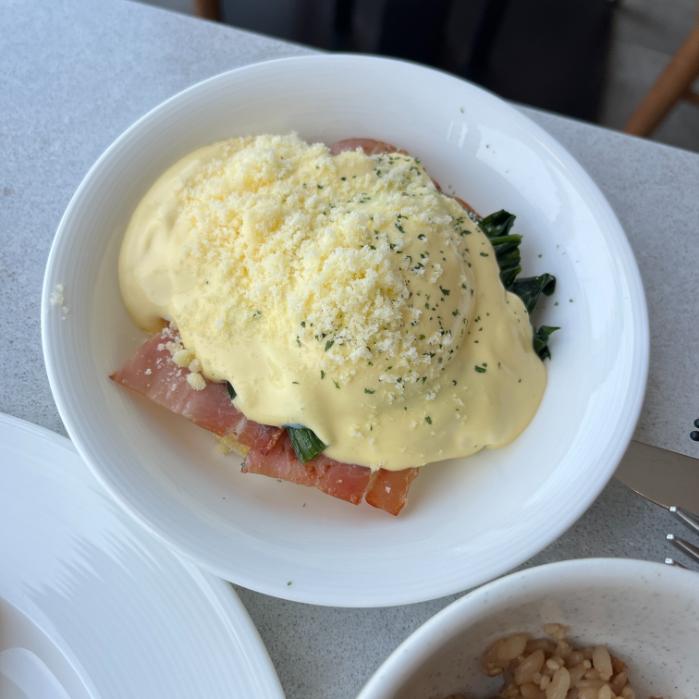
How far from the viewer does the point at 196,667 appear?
904 millimetres

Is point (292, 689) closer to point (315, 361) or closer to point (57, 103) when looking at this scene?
point (315, 361)

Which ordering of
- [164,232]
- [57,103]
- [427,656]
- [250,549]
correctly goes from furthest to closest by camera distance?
[57,103] < [164,232] < [250,549] < [427,656]

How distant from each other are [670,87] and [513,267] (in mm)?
1158

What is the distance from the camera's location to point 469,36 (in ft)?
7.35

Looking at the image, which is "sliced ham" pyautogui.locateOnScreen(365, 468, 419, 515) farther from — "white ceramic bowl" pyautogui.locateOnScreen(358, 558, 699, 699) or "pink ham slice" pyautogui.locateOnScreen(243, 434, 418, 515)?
"white ceramic bowl" pyautogui.locateOnScreen(358, 558, 699, 699)

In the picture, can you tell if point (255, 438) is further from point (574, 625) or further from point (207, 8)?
point (207, 8)

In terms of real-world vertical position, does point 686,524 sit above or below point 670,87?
below

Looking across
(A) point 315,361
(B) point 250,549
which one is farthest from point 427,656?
(A) point 315,361

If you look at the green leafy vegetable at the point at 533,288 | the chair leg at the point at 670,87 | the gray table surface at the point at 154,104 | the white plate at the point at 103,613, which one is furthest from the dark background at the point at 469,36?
the white plate at the point at 103,613

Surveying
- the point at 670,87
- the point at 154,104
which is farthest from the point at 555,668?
the point at 670,87

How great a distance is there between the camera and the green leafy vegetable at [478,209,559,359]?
3.48 ft

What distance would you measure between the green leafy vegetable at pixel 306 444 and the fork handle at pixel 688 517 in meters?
0.52

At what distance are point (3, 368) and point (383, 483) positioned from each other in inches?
25.4

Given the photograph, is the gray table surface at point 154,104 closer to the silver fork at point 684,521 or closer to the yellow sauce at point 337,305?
the silver fork at point 684,521
